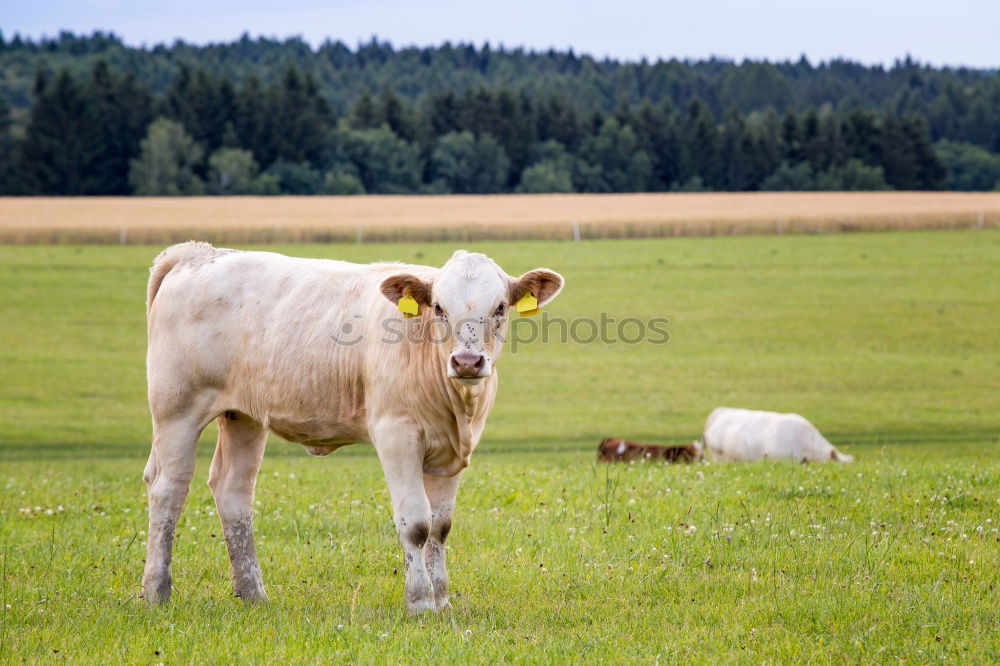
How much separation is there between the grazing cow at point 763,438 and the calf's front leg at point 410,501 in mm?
12416

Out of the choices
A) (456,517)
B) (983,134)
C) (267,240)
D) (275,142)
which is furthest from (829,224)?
(983,134)

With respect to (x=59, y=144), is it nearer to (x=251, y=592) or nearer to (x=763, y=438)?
(x=763, y=438)

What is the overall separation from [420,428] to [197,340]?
1.99 metres

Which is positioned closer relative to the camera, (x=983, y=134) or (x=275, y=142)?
(x=275, y=142)

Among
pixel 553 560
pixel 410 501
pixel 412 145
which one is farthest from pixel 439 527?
pixel 412 145

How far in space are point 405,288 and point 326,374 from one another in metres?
0.89

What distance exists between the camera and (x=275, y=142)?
8806 cm

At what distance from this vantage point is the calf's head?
7617 mm

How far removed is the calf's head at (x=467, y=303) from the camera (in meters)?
7.62

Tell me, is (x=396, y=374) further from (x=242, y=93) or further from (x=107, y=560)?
(x=242, y=93)

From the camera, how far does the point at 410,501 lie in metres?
7.90

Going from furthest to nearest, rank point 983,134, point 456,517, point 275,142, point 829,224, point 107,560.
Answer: point 983,134, point 275,142, point 829,224, point 456,517, point 107,560

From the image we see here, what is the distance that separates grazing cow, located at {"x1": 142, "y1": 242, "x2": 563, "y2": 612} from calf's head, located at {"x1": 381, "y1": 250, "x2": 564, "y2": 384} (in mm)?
10

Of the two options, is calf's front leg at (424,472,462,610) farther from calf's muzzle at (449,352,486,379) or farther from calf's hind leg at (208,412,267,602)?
calf's hind leg at (208,412,267,602)
